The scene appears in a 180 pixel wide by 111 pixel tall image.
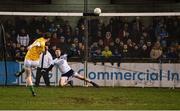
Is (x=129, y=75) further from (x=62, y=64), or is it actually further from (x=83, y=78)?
(x=62, y=64)

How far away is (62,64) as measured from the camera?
25484 millimetres

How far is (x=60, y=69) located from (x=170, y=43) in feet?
15.4

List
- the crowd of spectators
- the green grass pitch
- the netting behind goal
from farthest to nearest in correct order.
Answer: the crowd of spectators → the netting behind goal → the green grass pitch

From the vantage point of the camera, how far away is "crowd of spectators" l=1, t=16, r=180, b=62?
26.0 m

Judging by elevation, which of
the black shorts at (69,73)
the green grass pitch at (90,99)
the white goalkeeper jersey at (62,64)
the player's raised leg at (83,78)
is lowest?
the green grass pitch at (90,99)

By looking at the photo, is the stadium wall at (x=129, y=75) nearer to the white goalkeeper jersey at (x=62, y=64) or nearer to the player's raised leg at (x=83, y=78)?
the player's raised leg at (x=83, y=78)

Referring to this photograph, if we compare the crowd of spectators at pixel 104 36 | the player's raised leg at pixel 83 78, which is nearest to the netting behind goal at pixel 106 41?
the crowd of spectators at pixel 104 36

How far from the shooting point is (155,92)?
23141mm

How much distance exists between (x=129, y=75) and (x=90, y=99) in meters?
6.21

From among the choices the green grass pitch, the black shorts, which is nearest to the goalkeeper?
the black shorts

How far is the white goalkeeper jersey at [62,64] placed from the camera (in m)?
25.3

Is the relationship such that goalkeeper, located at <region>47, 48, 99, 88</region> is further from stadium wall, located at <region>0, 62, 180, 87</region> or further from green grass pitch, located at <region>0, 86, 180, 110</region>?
green grass pitch, located at <region>0, 86, 180, 110</region>

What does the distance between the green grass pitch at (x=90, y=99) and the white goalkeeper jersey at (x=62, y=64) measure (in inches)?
38.1

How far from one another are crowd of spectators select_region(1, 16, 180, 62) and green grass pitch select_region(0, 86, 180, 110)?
1960mm
